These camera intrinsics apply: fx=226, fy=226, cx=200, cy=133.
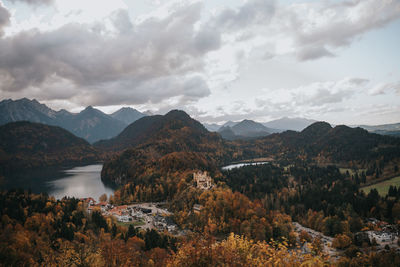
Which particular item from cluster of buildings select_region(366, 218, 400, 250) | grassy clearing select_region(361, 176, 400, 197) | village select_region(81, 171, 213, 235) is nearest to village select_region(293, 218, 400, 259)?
cluster of buildings select_region(366, 218, 400, 250)

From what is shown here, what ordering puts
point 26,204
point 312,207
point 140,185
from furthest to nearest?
point 140,185 < point 312,207 < point 26,204

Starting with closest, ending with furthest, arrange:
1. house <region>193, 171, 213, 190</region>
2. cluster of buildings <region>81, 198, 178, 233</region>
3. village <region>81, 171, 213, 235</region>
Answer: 1. village <region>81, 171, 213, 235</region>
2. cluster of buildings <region>81, 198, 178, 233</region>
3. house <region>193, 171, 213, 190</region>

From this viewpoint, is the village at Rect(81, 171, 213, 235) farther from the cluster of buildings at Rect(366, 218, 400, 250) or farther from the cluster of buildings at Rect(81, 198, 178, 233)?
the cluster of buildings at Rect(366, 218, 400, 250)

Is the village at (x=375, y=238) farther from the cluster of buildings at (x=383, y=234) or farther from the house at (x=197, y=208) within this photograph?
the house at (x=197, y=208)

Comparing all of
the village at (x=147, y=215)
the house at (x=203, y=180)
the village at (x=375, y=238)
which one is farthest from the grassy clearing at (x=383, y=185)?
the village at (x=147, y=215)

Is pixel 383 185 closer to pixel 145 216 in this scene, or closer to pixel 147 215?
pixel 147 215

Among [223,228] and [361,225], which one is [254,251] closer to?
[223,228]

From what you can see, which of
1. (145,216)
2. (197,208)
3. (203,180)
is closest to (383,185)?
(203,180)

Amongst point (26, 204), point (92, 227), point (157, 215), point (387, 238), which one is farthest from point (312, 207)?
point (26, 204)
